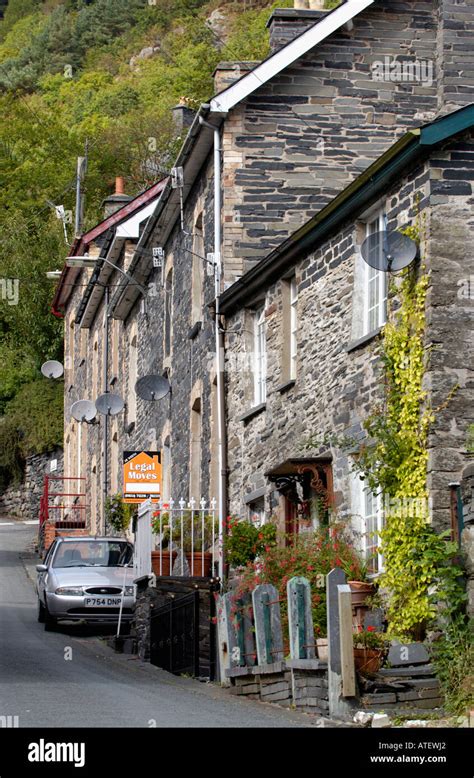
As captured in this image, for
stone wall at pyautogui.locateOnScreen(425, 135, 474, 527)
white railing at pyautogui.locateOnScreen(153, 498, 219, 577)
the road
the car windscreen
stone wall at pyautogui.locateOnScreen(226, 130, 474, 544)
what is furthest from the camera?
the car windscreen

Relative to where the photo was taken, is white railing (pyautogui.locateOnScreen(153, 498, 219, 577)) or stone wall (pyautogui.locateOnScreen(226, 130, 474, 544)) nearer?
stone wall (pyautogui.locateOnScreen(226, 130, 474, 544))

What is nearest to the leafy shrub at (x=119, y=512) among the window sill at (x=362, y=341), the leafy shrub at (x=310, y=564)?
the leafy shrub at (x=310, y=564)

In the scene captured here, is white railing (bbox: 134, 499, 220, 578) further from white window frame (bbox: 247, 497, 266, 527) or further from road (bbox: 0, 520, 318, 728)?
road (bbox: 0, 520, 318, 728)

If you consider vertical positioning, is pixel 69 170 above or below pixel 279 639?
above

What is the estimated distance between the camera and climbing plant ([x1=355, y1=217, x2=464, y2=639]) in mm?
14391

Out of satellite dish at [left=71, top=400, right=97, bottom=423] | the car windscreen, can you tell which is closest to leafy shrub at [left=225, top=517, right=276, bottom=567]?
the car windscreen

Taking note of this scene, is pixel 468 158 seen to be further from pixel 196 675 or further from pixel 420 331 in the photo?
pixel 196 675

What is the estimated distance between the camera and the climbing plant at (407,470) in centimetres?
1439

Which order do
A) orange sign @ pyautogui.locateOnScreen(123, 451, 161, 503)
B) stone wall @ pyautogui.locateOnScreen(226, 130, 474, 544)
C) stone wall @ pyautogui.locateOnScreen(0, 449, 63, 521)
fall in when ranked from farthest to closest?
stone wall @ pyautogui.locateOnScreen(0, 449, 63, 521) → orange sign @ pyautogui.locateOnScreen(123, 451, 161, 503) → stone wall @ pyautogui.locateOnScreen(226, 130, 474, 544)

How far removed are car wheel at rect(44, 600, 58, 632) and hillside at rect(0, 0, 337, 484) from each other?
9.33 meters

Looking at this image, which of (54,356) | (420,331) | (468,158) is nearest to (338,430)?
(420,331)

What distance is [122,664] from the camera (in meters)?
19.1

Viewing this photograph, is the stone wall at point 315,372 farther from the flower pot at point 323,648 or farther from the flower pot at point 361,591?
the flower pot at point 323,648

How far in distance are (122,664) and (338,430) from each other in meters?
4.37
